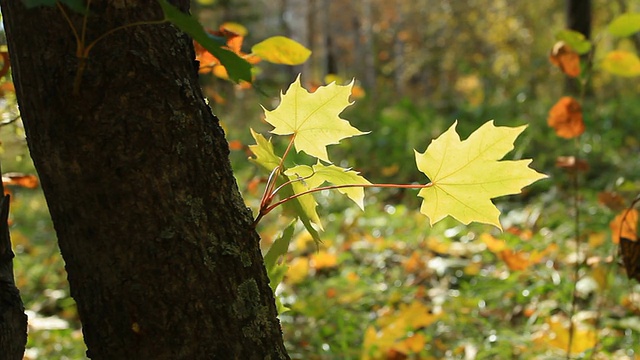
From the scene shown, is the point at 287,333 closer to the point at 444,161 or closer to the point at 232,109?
Result: the point at 444,161

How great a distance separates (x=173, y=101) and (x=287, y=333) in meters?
1.61

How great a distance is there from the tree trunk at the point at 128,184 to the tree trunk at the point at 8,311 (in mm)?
108

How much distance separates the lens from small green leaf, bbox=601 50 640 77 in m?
1.39

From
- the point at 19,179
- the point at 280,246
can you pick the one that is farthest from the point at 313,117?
the point at 19,179

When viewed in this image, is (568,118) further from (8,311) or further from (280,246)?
(8,311)

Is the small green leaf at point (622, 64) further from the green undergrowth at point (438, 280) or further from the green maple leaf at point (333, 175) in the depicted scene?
the green maple leaf at point (333, 175)

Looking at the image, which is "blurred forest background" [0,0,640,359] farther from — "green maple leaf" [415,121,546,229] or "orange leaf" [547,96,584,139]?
"green maple leaf" [415,121,546,229]

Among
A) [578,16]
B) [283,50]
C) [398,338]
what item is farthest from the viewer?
[578,16]

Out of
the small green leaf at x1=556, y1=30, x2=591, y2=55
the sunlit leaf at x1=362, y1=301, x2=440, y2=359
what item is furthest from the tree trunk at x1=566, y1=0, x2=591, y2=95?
the small green leaf at x1=556, y1=30, x2=591, y2=55

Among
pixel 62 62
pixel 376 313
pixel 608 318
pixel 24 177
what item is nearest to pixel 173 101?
pixel 62 62

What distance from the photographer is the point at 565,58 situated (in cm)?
145

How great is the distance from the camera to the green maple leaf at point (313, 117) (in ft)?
2.41

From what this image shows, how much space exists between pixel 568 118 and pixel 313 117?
98 centimetres

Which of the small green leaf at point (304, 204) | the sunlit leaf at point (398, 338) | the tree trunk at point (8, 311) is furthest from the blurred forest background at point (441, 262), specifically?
the tree trunk at point (8, 311)
